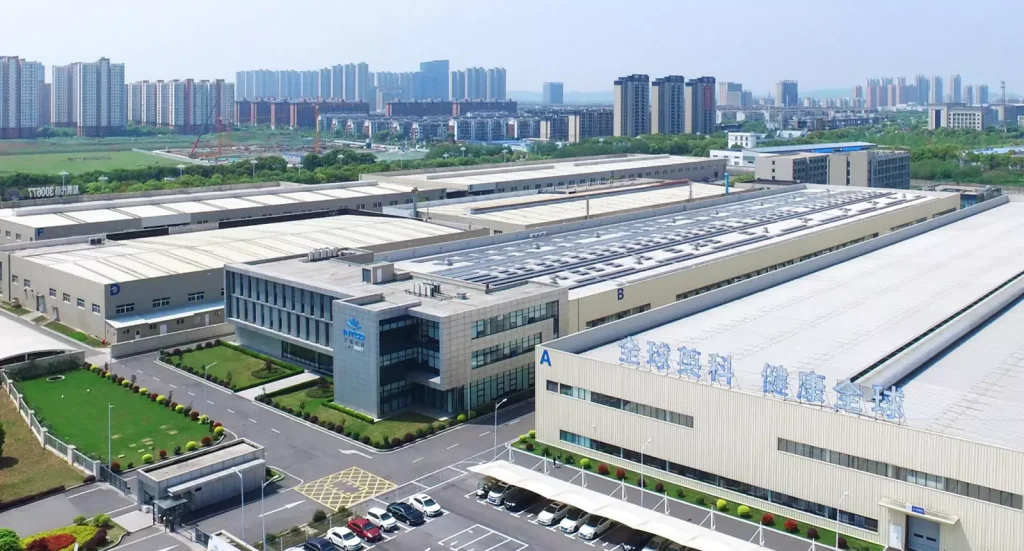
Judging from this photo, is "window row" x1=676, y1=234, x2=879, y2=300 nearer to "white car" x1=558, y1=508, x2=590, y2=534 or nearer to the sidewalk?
the sidewalk

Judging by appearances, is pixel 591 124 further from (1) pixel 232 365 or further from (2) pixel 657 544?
(2) pixel 657 544

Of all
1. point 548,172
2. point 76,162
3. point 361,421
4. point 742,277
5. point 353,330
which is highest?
point 76,162

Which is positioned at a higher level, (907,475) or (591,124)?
(591,124)

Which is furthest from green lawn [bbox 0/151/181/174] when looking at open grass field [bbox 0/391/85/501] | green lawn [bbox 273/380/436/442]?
green lawn [bbox 273/380/436/442]

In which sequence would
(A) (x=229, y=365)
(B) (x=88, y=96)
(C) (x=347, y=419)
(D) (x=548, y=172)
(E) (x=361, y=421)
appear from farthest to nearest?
(B) (x=88, y=96)
(D) (x=548, y=172)
(A) (x=229, y=365)
(C) (x=347, y=419)
(E) (x=361, y=421)

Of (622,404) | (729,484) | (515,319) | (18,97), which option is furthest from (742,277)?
(18,97)

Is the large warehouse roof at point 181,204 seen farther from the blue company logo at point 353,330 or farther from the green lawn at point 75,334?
the blue company logo at point 353,330
